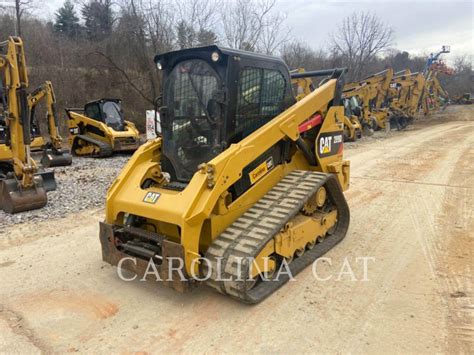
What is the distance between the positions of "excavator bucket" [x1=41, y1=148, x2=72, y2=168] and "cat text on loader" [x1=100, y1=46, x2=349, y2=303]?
8933 mm

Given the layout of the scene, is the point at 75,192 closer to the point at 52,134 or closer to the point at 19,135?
the point at 19,135

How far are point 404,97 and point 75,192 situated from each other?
20.8m

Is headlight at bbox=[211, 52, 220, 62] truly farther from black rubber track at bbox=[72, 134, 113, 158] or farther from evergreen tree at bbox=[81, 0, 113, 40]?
evergreen tree at bbox=[81, 0, 113, 40]

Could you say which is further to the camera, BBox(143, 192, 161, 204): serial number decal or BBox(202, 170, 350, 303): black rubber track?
BBox(143, 192, 161, 204): serial number decal

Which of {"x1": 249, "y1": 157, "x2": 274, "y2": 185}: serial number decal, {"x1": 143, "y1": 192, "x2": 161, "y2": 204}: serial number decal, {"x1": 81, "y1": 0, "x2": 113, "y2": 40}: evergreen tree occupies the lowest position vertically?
{"x1": 143, "y1": 192, "x2": 161, "y2": 204}: serial number decal

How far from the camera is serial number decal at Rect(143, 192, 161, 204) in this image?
12.8ft

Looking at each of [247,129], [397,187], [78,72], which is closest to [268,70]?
[247,129]

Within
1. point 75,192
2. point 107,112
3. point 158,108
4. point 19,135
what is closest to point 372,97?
point 107,112

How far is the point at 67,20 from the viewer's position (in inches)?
1377

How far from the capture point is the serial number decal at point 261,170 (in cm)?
432

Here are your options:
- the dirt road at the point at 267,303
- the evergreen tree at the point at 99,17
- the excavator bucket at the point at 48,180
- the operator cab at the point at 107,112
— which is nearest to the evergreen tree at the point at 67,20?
the evergreen tree at the point at 99,17

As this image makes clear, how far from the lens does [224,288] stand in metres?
3.57

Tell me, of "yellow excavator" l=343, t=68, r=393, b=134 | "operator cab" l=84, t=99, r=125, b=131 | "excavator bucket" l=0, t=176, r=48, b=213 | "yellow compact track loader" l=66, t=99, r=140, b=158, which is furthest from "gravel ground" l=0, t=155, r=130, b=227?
"yellow excavator" l=343, t=68, r=393, b=134

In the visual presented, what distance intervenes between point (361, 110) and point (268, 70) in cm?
1681
